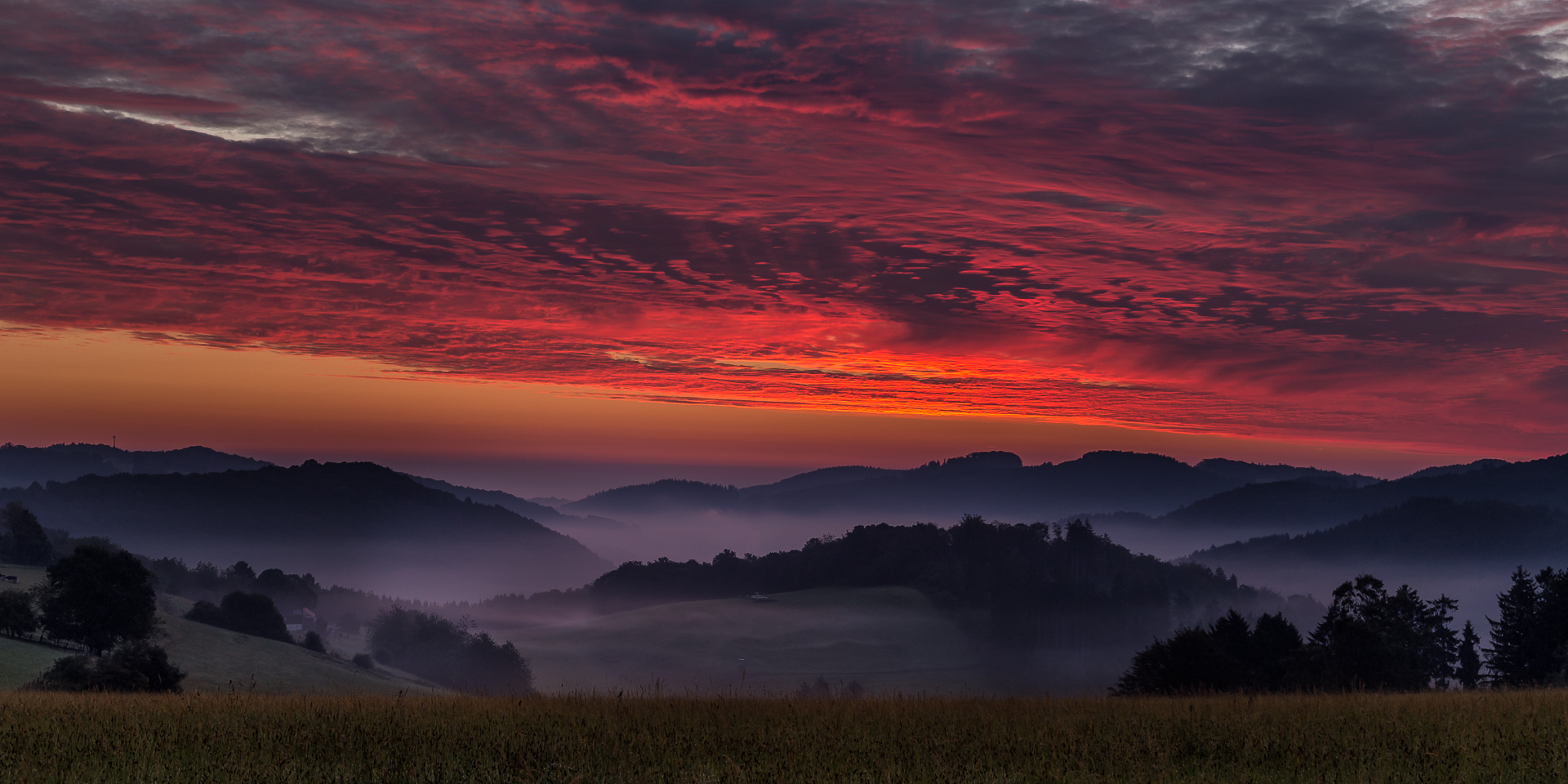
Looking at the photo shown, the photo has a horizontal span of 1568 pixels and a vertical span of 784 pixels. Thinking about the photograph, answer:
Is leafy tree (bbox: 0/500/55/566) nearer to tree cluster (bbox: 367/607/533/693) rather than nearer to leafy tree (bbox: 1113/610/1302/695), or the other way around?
tree cluster (bbox: 367/607/533/693)

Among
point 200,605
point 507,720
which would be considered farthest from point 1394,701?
point 200,605

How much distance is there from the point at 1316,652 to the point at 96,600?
272 feet

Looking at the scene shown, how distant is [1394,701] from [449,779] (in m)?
12.6

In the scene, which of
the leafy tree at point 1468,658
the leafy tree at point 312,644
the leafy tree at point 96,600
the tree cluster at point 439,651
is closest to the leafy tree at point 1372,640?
the leafy tree at point 1468,658

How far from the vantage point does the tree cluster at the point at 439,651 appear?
6407 inches

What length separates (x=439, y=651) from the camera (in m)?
172

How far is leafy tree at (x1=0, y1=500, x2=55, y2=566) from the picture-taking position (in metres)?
138

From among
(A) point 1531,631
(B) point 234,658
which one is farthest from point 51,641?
(A) point 1531,631

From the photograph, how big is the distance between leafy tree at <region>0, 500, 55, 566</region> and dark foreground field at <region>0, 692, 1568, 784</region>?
157358 millimetres

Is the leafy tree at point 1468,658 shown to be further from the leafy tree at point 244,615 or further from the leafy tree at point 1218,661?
the leafy tree at point 244,615

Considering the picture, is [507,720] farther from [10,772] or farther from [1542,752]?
[1542,752]

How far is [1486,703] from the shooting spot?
13.6 metres

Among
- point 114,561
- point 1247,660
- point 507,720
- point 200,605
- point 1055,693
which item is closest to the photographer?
point 507,720

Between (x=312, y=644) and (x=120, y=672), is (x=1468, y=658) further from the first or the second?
(x=312, y=644)
